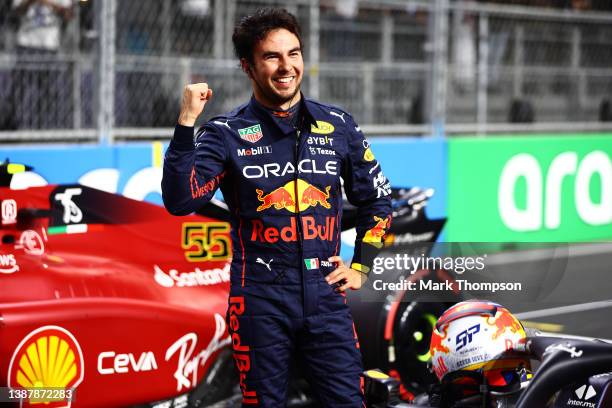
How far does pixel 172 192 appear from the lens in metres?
3.44

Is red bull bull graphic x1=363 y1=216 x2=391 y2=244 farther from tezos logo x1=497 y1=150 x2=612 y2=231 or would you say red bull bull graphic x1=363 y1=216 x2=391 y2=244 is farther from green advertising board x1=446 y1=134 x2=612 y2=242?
tezos logo x1=497 y1=150 x2=612 y2=231

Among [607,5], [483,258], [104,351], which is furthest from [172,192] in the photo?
[607,5]

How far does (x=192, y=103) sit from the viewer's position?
340 centimetres

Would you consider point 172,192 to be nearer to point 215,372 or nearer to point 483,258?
point 483,258

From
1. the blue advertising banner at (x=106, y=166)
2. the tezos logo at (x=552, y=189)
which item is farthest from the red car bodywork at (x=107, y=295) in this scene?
the tezos logo at (x=552, y=189)

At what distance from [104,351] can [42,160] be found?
2139mm

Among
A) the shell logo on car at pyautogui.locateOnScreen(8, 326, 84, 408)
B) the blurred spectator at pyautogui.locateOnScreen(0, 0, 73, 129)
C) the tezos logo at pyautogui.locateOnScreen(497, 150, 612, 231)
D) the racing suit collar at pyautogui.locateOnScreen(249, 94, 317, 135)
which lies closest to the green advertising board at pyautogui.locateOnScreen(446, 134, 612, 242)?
the tezos logo at pyautogui.locateOnScreen(497, 150, 612, 231)

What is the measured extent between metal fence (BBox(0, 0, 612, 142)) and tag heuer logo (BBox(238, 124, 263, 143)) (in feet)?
12.9

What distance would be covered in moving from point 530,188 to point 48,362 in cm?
657

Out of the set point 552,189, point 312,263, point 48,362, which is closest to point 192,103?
point 312,263

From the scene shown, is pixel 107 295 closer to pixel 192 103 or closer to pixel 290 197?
pixel 290 197

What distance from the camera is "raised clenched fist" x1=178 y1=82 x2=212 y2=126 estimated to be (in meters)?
3.38

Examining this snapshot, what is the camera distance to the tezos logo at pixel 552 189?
10047mm

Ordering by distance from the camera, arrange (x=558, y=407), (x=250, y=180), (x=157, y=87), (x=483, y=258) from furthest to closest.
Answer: (x=157, y=87), (x=483, y=258), (x=250, y=180), (x=558, y=407)
